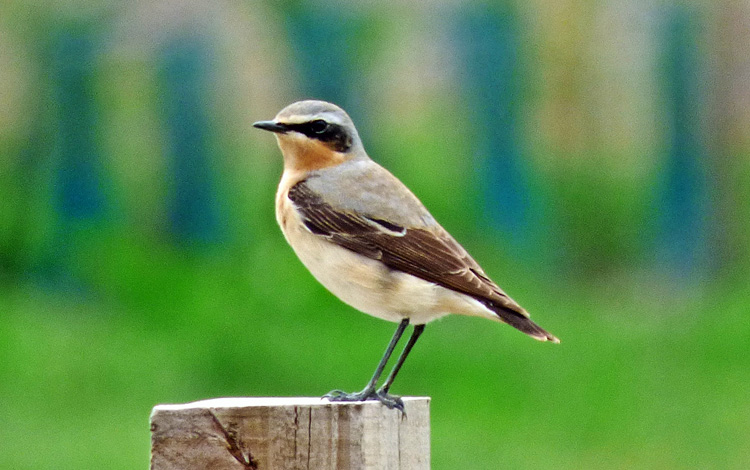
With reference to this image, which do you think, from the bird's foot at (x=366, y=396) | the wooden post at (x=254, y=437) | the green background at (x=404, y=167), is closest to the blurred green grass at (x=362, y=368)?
Result: the green background at (x=404, y=167)

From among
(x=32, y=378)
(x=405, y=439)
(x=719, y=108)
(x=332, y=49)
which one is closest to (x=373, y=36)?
(x=332, y=49)

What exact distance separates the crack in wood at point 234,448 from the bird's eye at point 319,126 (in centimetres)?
230

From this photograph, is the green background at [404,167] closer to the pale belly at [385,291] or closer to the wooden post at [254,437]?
the pale belly at [385,291]

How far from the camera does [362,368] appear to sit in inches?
370

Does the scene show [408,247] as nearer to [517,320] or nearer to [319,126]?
[517,320]

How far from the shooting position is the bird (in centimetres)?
480

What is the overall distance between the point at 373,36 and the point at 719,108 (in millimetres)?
3761

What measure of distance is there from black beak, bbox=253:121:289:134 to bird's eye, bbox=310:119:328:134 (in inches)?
5.2

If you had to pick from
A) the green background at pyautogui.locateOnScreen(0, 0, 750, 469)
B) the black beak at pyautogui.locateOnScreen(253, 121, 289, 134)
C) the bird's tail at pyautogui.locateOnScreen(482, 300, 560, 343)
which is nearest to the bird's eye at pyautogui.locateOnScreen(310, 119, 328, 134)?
the black beak at pyautogui.locateOnScreen(253, 121, 289, 134)

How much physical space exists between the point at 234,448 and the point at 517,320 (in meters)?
1.74

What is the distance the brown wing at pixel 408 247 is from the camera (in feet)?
15.8

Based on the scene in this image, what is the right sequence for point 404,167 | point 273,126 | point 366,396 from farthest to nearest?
point 404,167 → point 273,126 → point 366,396

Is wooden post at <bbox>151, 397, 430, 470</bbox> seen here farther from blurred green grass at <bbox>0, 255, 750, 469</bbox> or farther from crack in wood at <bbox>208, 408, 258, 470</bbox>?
blurred green grass at <bbox>0, 255, 750, 469</bbox>

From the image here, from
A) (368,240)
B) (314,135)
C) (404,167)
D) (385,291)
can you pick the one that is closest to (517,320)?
(385,291)
